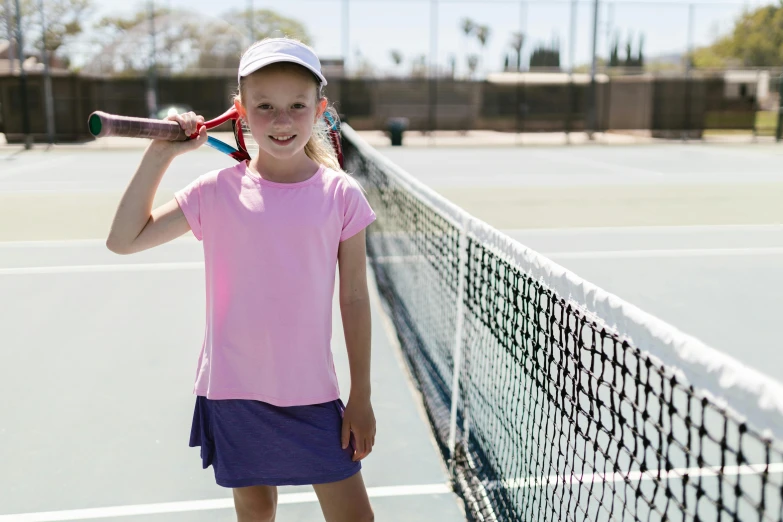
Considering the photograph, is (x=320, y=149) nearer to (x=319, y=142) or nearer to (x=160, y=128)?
(x=319, y=142)

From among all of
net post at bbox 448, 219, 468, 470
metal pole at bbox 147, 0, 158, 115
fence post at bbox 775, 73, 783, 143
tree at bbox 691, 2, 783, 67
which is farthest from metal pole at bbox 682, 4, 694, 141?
tree at bbox 691, 2, 783, 67

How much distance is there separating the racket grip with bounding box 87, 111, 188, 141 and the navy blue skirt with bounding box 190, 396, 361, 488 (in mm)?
652

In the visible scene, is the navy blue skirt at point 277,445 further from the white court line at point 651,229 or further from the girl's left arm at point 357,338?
the white court line at point 651,229

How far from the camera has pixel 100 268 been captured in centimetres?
698

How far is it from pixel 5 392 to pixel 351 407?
2894mm

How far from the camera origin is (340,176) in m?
1.94

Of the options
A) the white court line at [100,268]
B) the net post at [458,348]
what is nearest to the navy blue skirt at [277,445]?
the net post at [458,348]

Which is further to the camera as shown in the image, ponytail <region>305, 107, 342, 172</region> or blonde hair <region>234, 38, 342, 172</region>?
ponytail <region>305, 107, 342, 172</region>

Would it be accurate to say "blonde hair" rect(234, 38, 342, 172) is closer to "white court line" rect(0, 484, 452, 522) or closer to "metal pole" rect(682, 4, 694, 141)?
"white court line" rect(0, 484, 452, 522)

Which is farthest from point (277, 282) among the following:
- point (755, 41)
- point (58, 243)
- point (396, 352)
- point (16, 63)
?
point (755, 41)

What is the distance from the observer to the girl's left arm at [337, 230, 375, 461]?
1.92m

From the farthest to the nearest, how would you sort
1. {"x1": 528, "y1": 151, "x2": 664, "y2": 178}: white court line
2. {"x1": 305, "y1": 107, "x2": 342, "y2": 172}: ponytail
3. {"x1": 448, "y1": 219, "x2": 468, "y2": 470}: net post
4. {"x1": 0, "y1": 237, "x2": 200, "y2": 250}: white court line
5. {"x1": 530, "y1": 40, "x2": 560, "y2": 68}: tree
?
1. {"x1": 530, "y1": 40, "x2": 560, "y2": 68}: tree
2. {"x1": 528, "y1": 151, "x2": 664, "y2": 178}: white court line
3. {"x1": 0, "y1": 237, "x2": 200, "y2": 250}: white court line
4. {"x1": 448, "y1": 219, "x2": 468, "y2": 470}: net post
5. {"x1": 305, "y1": 107, "x2": 342, "y2": 172}: ponytail

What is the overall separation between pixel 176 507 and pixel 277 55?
191 cm

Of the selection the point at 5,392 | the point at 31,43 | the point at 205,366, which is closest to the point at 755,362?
the point at 205,366
